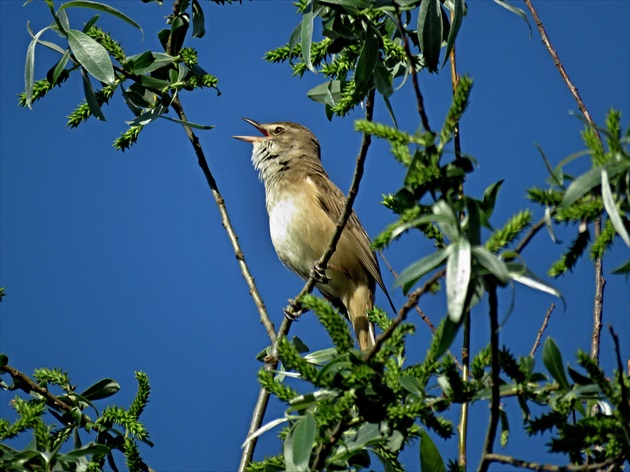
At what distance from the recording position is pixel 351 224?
6.87m

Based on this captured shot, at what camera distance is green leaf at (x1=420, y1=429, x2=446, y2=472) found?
2373 mm

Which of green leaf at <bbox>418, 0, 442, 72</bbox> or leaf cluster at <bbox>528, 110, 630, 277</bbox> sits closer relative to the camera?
leaf cluster at <bbox>528, 110, 630, 277</bbox>

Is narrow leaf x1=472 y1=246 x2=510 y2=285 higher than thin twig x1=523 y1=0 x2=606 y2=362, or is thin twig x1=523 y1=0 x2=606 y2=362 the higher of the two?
thin twig x1=523 y1=0 x2=606 y2=362

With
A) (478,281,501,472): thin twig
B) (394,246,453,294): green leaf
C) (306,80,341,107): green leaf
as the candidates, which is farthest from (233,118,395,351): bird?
(394,246,453,294): green leaf

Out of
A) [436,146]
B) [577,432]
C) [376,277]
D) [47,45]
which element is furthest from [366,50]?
[376,277]

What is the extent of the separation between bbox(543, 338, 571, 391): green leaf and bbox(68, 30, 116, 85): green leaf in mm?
1955

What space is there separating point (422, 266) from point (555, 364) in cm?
52

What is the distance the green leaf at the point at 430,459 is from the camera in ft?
7.79

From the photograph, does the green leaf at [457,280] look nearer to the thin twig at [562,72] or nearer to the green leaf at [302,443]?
the green leaf at [302,443]

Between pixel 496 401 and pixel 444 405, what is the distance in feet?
0.84

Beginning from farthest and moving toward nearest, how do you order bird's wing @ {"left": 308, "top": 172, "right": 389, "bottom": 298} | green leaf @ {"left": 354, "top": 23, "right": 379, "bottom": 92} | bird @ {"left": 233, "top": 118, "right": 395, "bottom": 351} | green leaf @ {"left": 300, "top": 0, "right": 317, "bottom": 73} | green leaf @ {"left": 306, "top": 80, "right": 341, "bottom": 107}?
bird's wing @ {"left": 308, "top": 172, "right": 389, "bottom": 298}
bird @ {"left": 233, "top": 118, "right": 395, "bottom": 351}
green leaf @ {"left": 306, "top": 80, "right": 341, "bottom": 107}
green leaf @ {"left": 300, "top": 0, "right": 317, "bottom": 73}
green leaf @ {"left": 354, "top": 23, "right": 379, "bottom": 92}

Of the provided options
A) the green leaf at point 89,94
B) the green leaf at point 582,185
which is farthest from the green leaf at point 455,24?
the green leaf at point 89,94

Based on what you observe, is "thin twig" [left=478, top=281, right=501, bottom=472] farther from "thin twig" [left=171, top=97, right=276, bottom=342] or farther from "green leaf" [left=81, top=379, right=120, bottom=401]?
"thin twig" [left=171, top=97, right=276, bottom=342]

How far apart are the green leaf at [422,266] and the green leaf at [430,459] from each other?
68 cm
